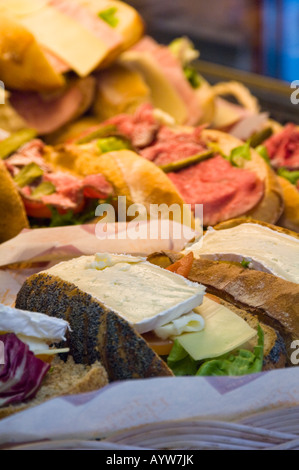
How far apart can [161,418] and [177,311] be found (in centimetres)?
21

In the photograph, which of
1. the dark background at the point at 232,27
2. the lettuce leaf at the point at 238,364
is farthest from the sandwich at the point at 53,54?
the dark background at the point at 232,27

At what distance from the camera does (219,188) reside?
184cm

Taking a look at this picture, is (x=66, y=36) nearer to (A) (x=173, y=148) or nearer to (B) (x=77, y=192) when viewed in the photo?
(A) (x=173, y=148)

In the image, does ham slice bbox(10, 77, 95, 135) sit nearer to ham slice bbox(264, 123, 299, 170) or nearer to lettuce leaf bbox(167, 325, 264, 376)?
ham slice bbox(264, 123, 299, 170)

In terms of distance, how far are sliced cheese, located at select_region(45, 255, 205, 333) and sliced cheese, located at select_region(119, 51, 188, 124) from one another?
1574 mm

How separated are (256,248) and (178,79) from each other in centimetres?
170

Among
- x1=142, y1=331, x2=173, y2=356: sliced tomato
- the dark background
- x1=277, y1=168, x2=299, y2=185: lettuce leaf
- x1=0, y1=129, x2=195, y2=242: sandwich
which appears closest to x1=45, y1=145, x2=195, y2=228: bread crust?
x1=0, y1=129, x2=195, y2=242: sandwich

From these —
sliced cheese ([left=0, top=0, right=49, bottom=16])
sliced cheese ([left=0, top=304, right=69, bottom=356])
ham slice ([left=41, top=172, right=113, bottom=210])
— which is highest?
sliced cheese ([left=0, top=0, right=49, bottom=16])

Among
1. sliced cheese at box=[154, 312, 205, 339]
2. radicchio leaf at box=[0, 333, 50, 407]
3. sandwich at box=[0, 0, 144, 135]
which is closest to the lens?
radicchio leaf at box=[0, 333, 50, 407]

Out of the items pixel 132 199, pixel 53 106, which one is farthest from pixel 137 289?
pixel 53 106

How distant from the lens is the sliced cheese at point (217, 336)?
3.44 ft

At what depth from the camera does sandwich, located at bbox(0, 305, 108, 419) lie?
0.97m

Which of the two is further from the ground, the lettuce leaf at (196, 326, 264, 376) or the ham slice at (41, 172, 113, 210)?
the lettuce leaf at (196, 326, 264, 376)
